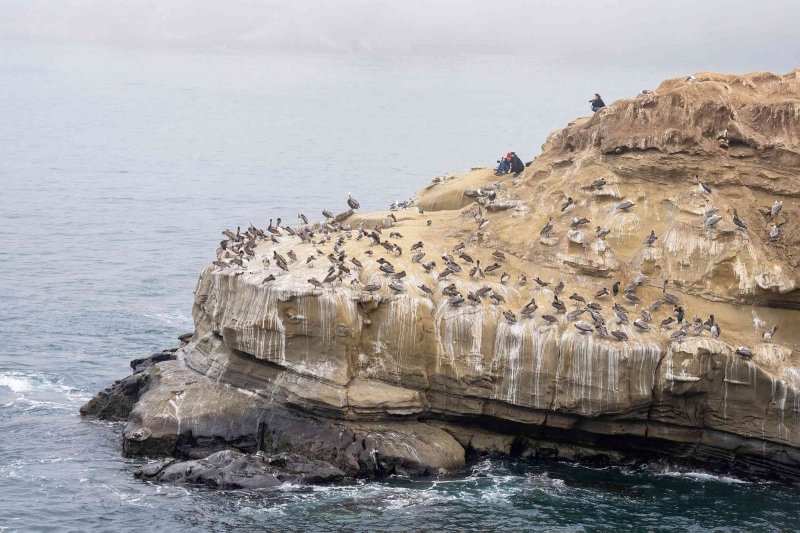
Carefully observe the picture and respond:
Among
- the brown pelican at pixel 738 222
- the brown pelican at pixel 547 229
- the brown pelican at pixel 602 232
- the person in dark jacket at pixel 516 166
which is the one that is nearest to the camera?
the brown pelican at pixel 738 222

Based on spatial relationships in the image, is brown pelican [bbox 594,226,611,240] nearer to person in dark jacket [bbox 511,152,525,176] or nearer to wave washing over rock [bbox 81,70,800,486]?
wave washing over rock [bbox 81,70,800,486]

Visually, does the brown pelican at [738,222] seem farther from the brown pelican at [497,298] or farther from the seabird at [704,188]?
the brown pelican at [497,298]

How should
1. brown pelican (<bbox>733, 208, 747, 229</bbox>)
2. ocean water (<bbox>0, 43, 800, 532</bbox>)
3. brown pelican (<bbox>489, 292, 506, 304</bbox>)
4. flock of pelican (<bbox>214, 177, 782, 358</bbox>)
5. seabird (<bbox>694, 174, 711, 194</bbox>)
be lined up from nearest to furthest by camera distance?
ocean water (<bbox>0, 43, 800, 532</bbox>), flock of pelican (<bbox>214, 177, 782, 358</bbox>), brown pelican (<bbox>489, 292, 506, 304</bbox>), brown pelican (<bbox>733, 208, 747, 229</bbox>), seabird (<bbox>694, 174, 711, 194</bbox>)

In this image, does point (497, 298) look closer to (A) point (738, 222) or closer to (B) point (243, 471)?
(A) point (738, 222)

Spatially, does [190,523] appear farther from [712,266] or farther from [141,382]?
[712,266]

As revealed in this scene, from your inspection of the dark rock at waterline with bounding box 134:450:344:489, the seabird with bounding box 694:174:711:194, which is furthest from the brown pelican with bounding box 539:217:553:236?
the dark rock at waterline with bounding box 134:450:344:489

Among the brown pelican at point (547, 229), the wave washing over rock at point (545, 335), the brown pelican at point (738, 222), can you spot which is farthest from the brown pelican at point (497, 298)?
the brown pelican at point (738, 222)

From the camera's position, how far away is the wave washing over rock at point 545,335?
40125 millimetres

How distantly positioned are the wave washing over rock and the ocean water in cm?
150

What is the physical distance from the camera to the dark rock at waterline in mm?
38906

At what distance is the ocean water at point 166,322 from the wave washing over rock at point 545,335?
58.9 inches

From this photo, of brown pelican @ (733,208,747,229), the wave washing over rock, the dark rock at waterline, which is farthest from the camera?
brown pelican @ (733,208,747,229)

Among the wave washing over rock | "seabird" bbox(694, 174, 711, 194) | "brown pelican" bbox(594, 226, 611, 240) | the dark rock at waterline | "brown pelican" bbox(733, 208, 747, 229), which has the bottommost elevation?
the dark rock at waterline

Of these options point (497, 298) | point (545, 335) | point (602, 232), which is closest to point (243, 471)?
point (497, 298)
